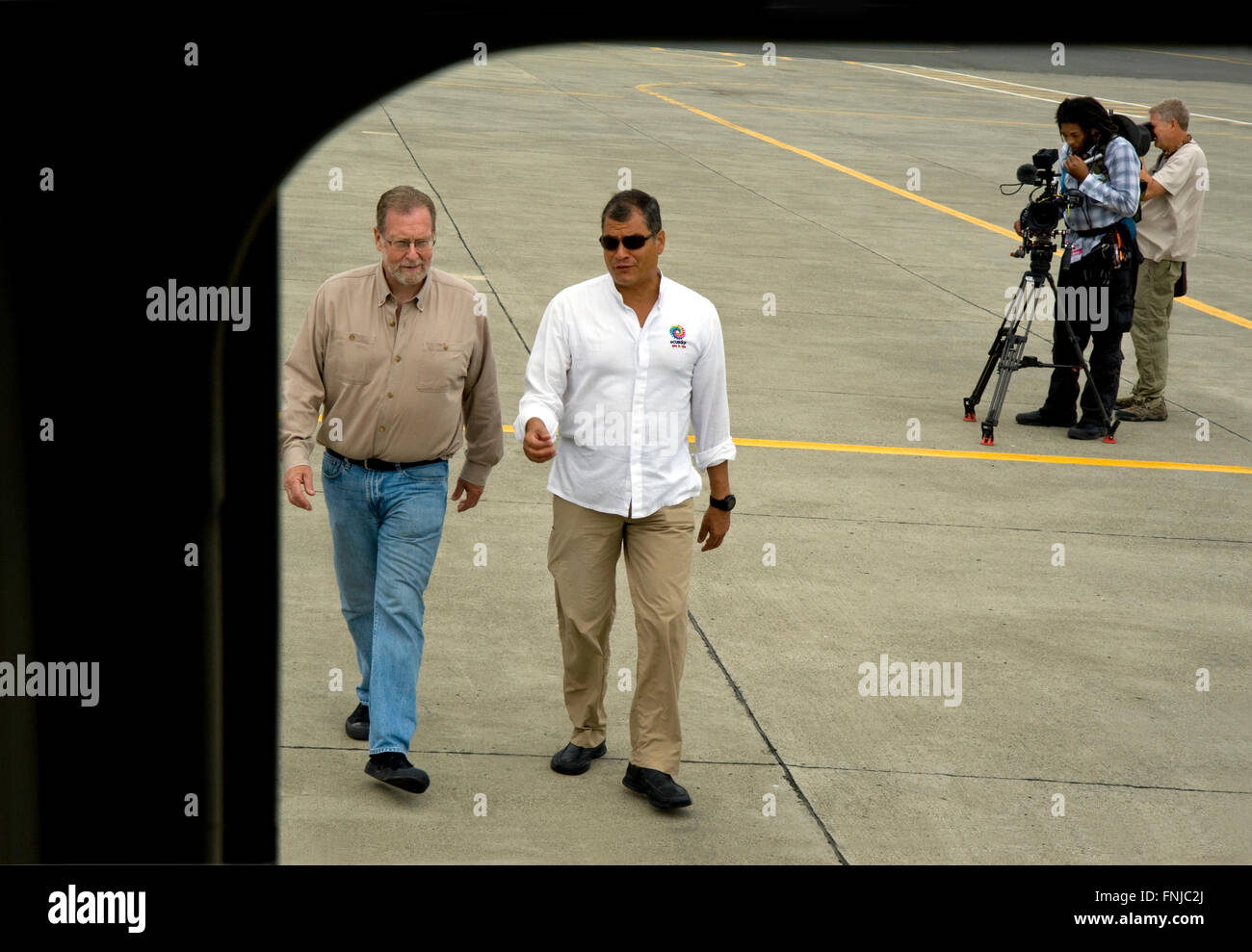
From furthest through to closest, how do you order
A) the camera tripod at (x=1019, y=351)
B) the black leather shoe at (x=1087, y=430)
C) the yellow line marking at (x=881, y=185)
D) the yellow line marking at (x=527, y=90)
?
the yellow line marking at (x=527, y=90)
the yellow line marking at (x=881, y=185)
the black leather shoe at (x=1087, y=430)
the camera tripod at (x=1019, y=351)

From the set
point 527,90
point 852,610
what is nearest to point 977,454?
point 852,610

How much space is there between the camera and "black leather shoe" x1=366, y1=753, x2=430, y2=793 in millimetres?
5020

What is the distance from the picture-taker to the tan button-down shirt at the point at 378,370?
495cm

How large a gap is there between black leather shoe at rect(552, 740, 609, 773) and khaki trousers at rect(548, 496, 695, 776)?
244 mm

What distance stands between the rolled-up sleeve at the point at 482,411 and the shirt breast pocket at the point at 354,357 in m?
0.38

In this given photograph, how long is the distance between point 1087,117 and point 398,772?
22.2 feet

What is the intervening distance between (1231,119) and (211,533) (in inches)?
1450

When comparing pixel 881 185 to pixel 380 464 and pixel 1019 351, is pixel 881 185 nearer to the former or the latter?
pixel 1019 351

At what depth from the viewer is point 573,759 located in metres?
5.39

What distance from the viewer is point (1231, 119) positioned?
114 ft
